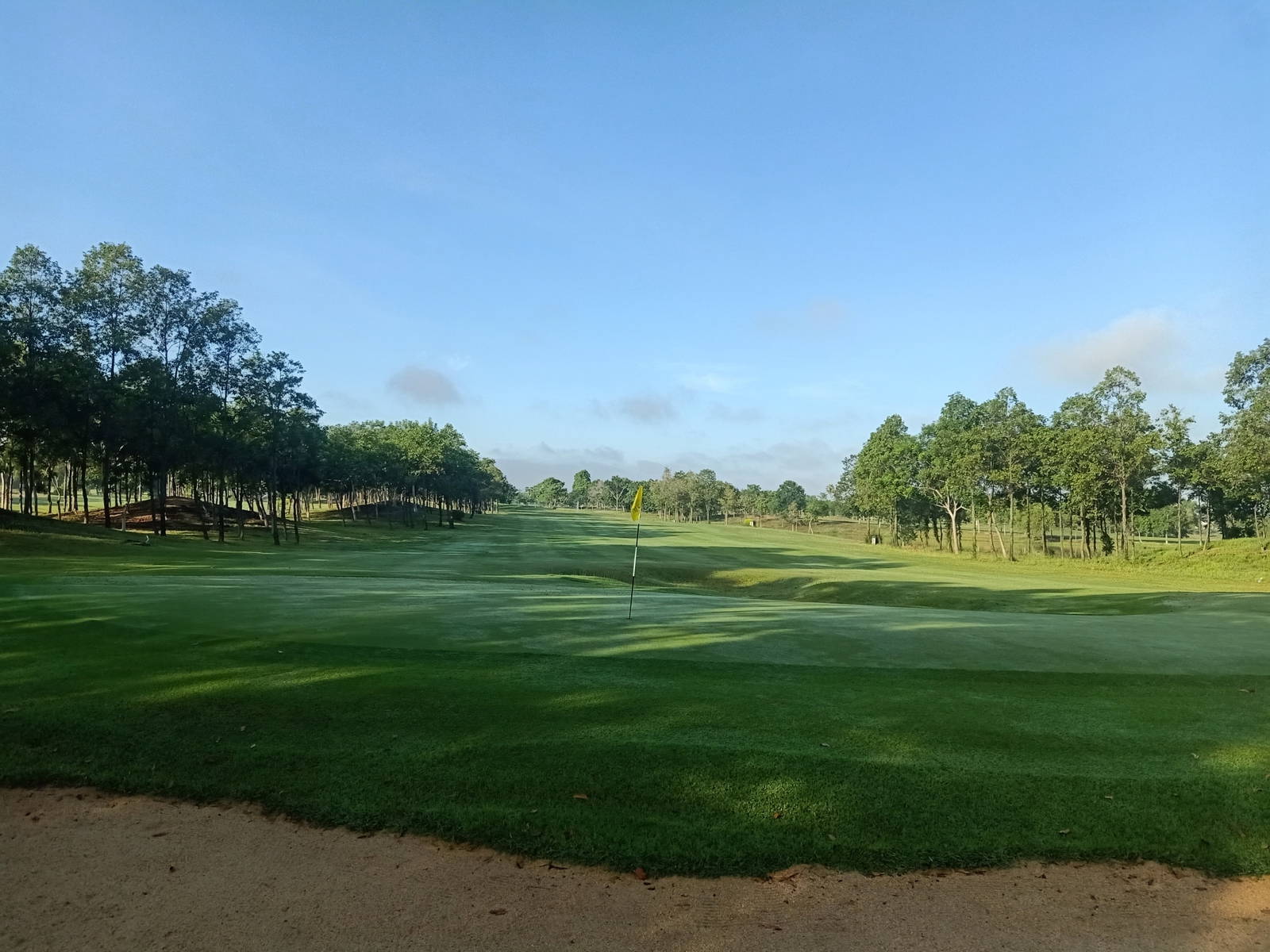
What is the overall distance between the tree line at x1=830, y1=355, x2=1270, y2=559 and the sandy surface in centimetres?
6497

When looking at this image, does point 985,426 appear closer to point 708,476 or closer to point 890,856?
point 890,856

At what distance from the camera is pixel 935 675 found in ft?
36.9

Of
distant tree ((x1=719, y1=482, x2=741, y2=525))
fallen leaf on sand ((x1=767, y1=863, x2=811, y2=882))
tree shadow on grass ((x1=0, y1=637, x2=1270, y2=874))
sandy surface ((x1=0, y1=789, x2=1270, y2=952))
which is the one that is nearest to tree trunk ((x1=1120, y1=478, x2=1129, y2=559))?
tree shadow on grass ((x1=0, y1=637, x2=1270, y2=874))

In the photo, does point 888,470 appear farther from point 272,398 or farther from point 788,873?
point 788,873

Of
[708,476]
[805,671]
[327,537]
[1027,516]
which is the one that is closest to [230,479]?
[327,537]

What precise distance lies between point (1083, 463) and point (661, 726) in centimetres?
A: 6746

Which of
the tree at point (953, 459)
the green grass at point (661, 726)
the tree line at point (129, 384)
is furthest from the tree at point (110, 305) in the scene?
the tree at point (953, 459)

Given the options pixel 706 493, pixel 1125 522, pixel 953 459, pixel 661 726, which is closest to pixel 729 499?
pixel 706 493

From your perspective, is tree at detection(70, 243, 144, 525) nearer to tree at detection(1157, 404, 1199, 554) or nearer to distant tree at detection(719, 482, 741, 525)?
tree at detection(1157, 404, 1199, 554)

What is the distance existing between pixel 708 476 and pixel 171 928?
636ft

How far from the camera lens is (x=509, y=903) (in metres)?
5.32

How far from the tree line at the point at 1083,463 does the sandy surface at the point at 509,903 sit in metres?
65.0

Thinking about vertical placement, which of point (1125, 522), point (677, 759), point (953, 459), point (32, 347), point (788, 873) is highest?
point (32, 347)

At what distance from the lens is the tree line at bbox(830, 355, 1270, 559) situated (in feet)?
198
